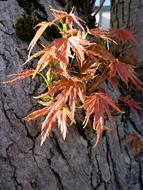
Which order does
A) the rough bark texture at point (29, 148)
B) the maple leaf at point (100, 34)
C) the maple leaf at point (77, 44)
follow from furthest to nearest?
the rough bark texture at point (29, 148) < the maple leaf at point (100, 34) < the maple leaf at point (77, 44)

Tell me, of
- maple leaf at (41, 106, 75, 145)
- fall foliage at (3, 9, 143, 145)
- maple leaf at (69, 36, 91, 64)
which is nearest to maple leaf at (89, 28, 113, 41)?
fall foliage at (3, 9, 143, 145)

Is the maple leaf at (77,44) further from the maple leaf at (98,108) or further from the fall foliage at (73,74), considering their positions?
the maple leaf at (98,108)

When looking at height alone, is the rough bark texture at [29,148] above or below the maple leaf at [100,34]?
below

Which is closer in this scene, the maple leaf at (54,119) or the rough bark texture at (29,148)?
the maple leaf at (54,119)

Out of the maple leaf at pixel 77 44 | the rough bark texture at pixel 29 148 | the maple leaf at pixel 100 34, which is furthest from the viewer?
the rough bark texture at pixel 29 148

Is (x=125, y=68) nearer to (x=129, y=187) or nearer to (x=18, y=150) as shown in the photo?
(x=18, y=150)

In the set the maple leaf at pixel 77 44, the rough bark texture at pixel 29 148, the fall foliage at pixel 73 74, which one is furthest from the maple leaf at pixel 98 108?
the rough bark texture at pixel 29 148

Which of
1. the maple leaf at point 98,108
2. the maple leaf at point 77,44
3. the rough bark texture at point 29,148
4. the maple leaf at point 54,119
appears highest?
the maple leaf at point 77,44

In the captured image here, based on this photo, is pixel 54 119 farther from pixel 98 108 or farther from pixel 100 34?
pixel 100 34

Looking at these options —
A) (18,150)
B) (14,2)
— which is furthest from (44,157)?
(14,2)

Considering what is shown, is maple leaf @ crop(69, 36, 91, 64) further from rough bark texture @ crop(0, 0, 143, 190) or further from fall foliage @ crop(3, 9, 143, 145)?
rough bark texture @ crop(0, 0, 143, 190)
